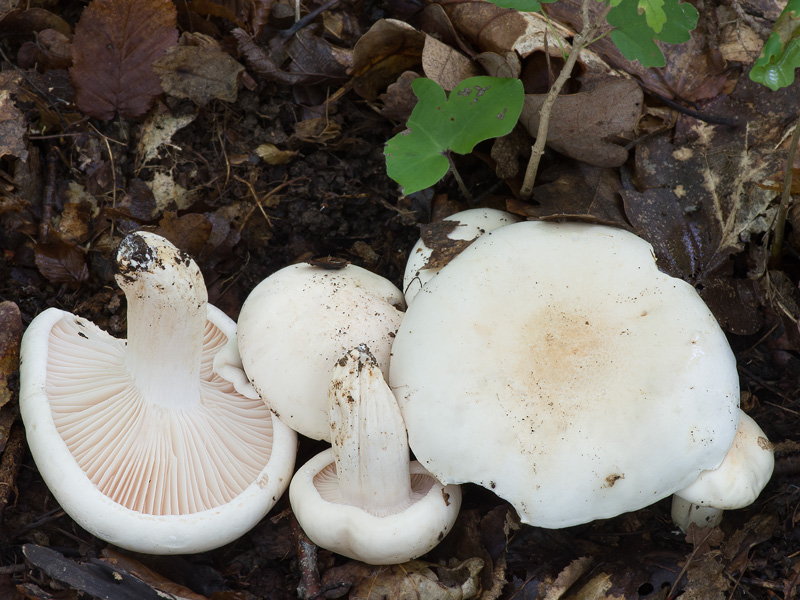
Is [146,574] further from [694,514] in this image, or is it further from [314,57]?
[314,57]

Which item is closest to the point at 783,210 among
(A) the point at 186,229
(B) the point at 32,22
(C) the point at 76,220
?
(A) the point at 186,229

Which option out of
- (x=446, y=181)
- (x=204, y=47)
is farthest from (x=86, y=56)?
(x=446, y=181)

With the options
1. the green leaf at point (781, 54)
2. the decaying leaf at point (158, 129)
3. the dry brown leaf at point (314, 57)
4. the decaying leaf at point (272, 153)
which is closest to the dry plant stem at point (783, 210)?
the green leaf at point (781, 54)

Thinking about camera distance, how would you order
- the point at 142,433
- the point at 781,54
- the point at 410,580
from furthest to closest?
the point at 142,433 < the point at 410,580 < the point at 781,54

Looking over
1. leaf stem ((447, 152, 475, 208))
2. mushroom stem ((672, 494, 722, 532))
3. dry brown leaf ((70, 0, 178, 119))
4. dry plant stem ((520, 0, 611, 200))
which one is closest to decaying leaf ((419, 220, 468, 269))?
leaf stem ((447, 152, 475, 208))

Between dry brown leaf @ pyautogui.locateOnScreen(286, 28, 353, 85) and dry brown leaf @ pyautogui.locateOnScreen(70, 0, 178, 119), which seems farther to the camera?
dry brown leaf @ pyautogui.locateOnScreen(286, 28, 353, 85)

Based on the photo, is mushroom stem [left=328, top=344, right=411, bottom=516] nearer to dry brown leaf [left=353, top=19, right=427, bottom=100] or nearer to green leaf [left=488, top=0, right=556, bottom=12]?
green leaf [left=488, top=0, right=556, bottom=12]
